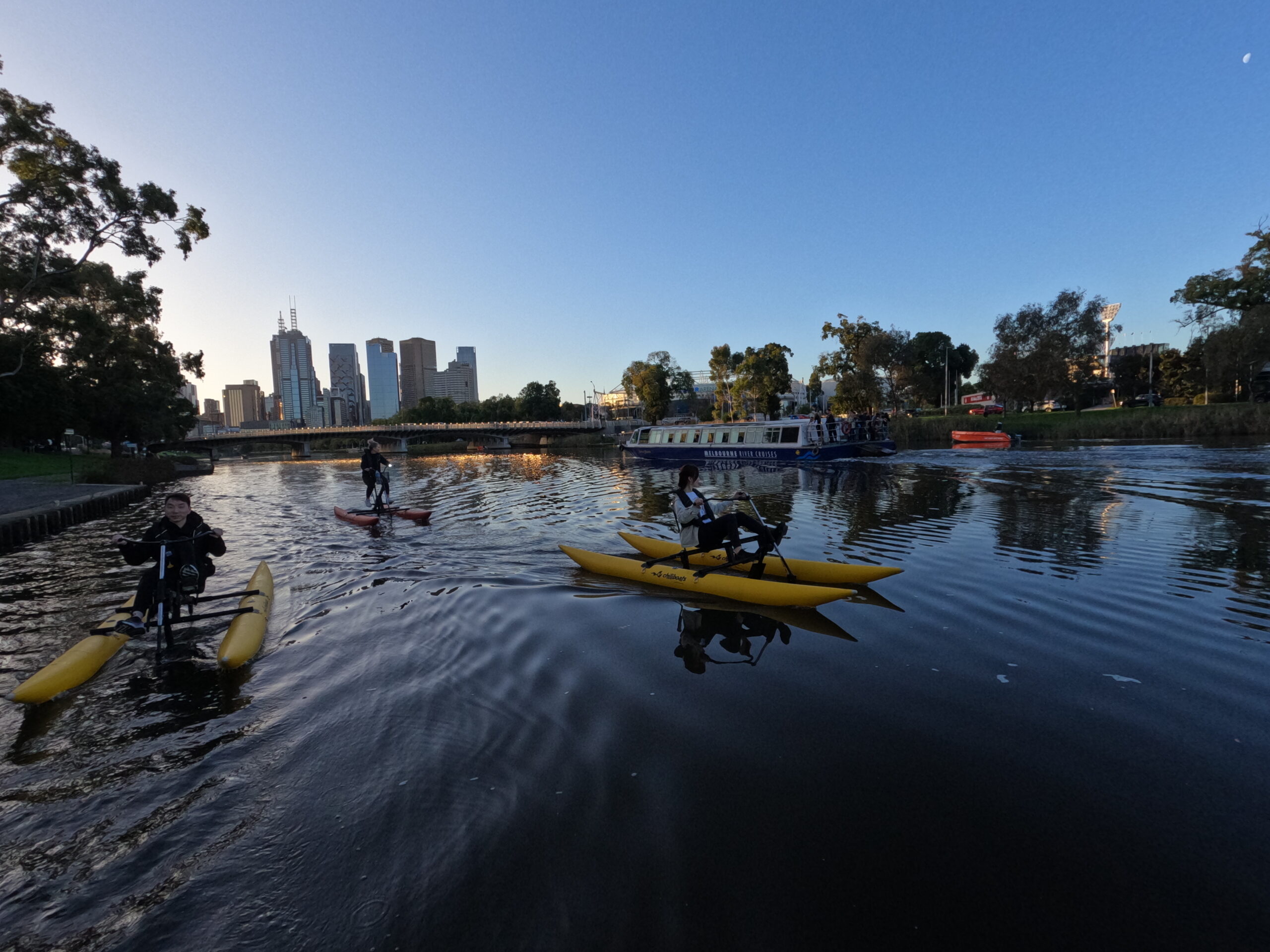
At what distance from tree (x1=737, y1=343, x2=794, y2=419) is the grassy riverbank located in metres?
28.1

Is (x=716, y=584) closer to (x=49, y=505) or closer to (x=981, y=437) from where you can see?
(x=49, y=505)

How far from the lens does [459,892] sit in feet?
10.8

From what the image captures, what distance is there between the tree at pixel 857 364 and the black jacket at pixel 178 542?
61101mm

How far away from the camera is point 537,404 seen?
130 metres

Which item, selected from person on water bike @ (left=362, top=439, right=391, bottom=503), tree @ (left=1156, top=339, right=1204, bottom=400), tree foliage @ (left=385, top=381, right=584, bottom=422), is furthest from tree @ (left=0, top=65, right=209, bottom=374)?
tree foliage @ (left=385, top=381, right=584, bottom=422)

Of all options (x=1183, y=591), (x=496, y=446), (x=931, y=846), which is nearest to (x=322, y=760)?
(x=931, y=846)

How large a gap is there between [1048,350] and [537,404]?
321ft

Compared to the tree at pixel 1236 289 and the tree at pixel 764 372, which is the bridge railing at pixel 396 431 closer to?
the tree at pixel 764 372

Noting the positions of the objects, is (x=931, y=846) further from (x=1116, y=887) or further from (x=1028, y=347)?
(x=1028, y=347)

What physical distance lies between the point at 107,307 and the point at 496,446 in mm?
65588

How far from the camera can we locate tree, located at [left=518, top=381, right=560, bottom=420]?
129625 millimetres

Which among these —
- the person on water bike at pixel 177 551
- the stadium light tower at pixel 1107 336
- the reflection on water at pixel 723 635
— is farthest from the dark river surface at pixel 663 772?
the stadium light tower at pixel 1107 336

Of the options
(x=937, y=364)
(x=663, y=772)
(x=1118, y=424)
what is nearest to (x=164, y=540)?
(x=663, y=772)

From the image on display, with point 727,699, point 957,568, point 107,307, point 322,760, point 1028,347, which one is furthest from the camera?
point 1028,347
